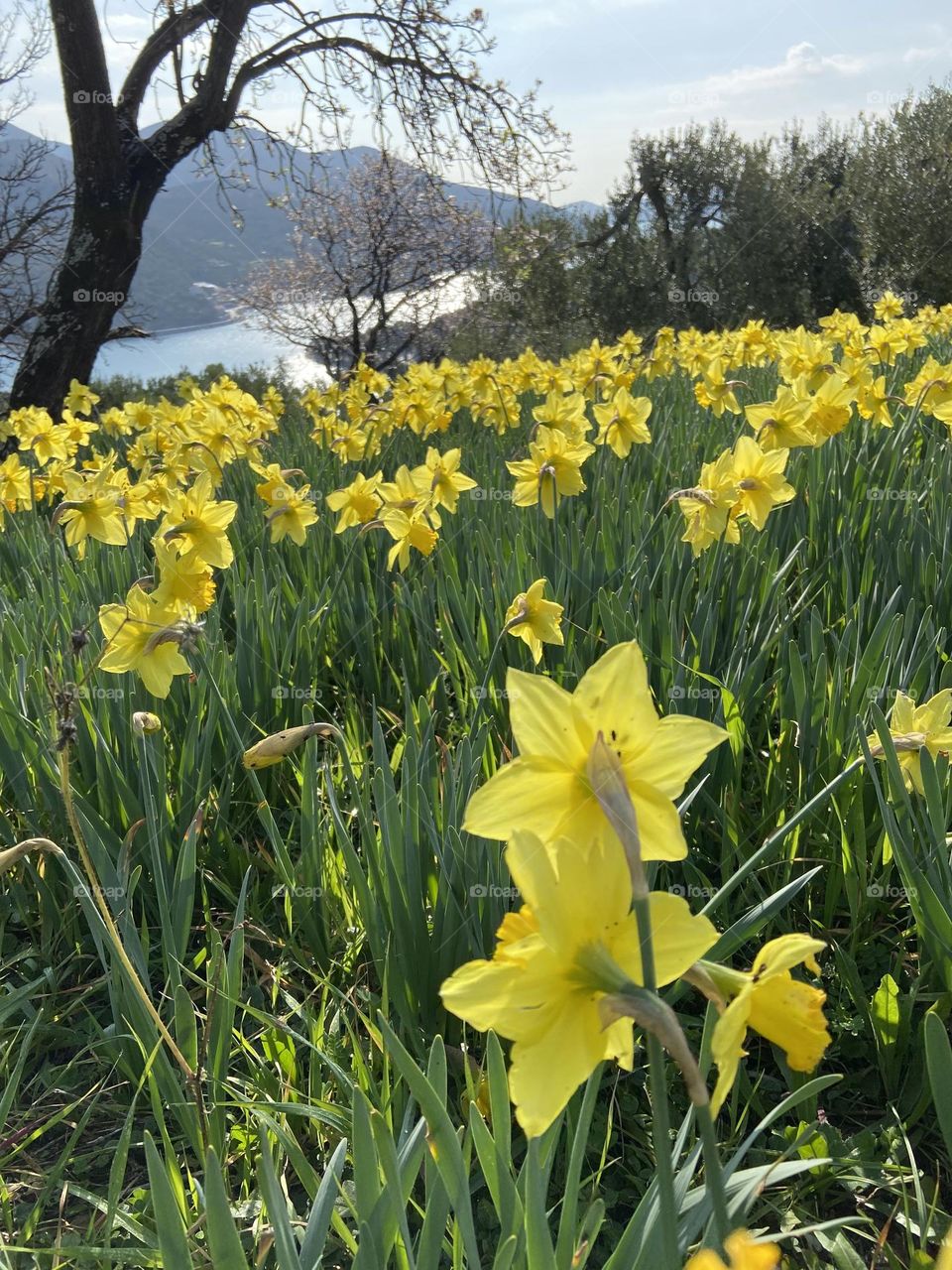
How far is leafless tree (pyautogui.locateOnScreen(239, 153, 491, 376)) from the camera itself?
1411cm

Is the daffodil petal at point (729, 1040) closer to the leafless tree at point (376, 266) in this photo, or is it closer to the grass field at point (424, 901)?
the grass field at point (424, 901)

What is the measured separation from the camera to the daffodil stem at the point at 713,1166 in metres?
0.51

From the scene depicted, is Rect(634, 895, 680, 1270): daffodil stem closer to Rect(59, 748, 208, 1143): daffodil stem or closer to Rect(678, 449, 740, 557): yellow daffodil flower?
Rect(59, 748, 208, 1143): daffodil stem

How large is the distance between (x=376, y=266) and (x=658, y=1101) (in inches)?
587

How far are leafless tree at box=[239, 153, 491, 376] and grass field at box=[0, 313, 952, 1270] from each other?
11467 millimetres

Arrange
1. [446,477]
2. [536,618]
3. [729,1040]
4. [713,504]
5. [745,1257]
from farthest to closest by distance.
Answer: [446,477] < [713,504] < [536,618] < [729,1040] < [745,1257]

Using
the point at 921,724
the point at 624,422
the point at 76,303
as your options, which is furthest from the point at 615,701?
the point at 76,303

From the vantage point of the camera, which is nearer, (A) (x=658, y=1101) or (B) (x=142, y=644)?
(A) (x=658, y=1101)

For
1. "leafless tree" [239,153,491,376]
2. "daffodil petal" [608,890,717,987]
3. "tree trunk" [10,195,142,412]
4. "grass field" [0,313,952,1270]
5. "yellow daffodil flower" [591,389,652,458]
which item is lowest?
"grass field" [0,313,952,1270]

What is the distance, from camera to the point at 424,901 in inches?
64.2

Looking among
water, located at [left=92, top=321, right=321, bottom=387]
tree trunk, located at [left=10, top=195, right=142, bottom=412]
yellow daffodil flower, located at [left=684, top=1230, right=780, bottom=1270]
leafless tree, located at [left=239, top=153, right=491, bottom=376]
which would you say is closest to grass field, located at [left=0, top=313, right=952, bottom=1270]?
yellow daffodil flower, located at [left=684, top=1230, right=780, bottom=1270]

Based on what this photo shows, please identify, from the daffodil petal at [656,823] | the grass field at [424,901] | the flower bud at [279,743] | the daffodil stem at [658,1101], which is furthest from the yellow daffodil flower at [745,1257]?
the flower bud at [279,743]

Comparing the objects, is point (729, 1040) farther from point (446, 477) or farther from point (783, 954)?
point (446, 477)

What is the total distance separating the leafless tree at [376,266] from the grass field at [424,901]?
37.6 ft
